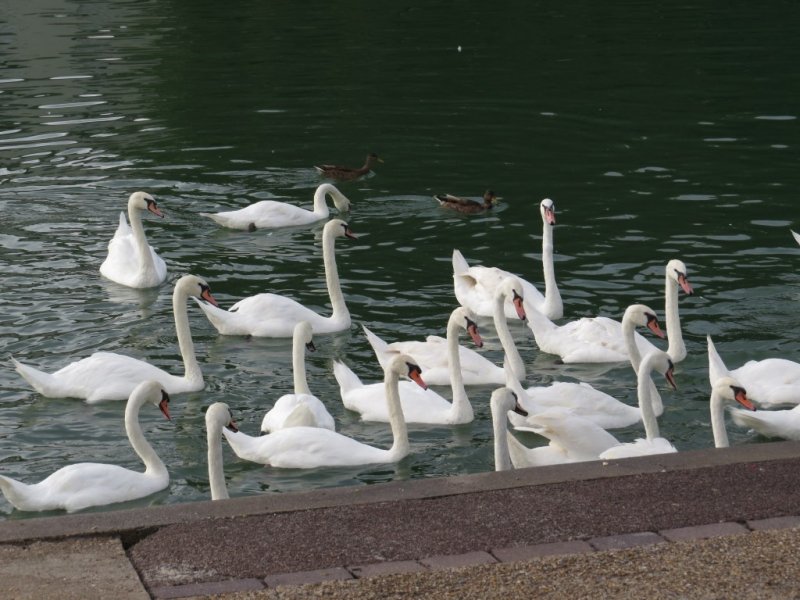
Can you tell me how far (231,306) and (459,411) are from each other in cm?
334

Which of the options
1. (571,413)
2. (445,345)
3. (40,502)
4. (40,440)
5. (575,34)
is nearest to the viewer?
(40,502)

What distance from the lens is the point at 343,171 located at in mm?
17422

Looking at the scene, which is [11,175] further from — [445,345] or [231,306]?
[445,345]

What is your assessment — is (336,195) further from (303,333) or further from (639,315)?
(639,315)

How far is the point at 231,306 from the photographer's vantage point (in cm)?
1291

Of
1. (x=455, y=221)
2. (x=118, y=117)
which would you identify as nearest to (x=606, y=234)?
(x=455, y=221)

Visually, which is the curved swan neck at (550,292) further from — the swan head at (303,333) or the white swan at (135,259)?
the white swan at (135,259)

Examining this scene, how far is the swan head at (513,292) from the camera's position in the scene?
11.4 m

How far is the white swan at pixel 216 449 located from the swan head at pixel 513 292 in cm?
325

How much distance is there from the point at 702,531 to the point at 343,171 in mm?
11586

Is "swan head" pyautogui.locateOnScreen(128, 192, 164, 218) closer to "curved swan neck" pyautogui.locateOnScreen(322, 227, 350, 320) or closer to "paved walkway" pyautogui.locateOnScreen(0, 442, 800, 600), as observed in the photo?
"curved swan neck" pyautogui.locateOnScreen(322, 227, 350, 320)

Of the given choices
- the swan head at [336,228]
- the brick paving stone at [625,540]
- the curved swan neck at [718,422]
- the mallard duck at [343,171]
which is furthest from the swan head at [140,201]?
the brick paving stone at [625,540]

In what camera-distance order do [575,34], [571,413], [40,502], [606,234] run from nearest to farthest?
[40,502] < [571,413] < [606,234] < [575,34]

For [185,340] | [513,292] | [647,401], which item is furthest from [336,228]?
[647,401]
